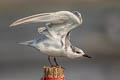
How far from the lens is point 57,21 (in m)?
4.55

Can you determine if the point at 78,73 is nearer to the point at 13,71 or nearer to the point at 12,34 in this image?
the point at 13,71

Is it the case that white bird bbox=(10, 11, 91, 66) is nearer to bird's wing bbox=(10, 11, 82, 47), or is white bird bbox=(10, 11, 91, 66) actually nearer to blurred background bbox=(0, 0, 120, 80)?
bird's wing bbox=(10, 11, 82, 47)

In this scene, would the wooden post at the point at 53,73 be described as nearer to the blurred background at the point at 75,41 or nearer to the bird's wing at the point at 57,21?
the bird's wing at the point at 57,21

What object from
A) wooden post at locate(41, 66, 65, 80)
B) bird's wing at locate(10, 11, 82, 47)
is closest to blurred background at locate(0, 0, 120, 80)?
bird's wing at locate(10, 11, 82, 47)

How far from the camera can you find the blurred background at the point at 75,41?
8.55 metres

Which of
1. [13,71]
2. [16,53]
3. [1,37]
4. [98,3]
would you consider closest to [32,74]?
[13,71]

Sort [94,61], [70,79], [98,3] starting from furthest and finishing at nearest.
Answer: [98,3] < [94,61] < [70,79]

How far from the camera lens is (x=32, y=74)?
841 cm

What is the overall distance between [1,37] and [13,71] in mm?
1629

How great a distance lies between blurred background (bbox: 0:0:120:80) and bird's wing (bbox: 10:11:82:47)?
3492 mm

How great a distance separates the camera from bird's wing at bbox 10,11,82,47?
4.49 metres

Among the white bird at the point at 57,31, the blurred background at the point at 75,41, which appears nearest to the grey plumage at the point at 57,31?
the white bird at the point at 57,31

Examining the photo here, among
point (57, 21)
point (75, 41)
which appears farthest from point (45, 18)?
point (75, 41)

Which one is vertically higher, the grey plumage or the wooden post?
the grey plumage
